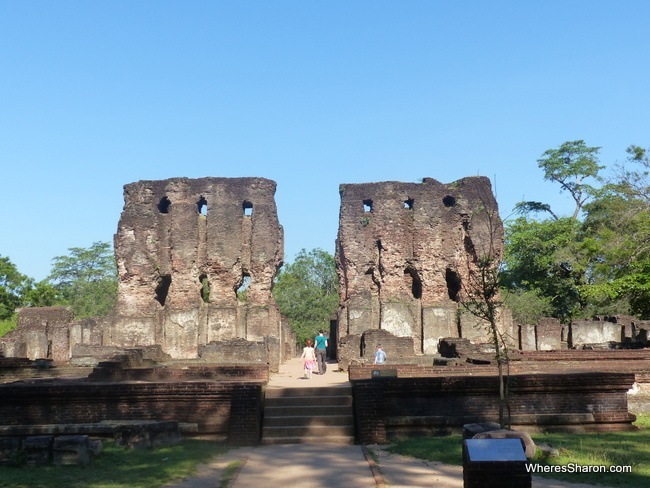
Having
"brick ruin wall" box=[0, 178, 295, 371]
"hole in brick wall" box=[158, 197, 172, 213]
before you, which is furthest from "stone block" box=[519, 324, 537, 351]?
"hole in brick wall" box=[158, 197, 172, 213]

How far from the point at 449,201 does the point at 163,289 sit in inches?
445

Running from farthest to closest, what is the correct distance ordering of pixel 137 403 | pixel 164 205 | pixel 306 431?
pixel 164 205 < pixel 306 431 < pixel 137 403

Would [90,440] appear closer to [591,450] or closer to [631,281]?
[591,450]

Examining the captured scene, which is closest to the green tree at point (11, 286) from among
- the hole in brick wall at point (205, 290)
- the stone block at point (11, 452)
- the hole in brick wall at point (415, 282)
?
the hole in brick wall at point (205, 290)

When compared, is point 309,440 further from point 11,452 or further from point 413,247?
point 413,247

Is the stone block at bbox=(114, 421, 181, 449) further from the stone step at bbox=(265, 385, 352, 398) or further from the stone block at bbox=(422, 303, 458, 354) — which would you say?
the stone block at bbox=(422, 303, 458, 354)

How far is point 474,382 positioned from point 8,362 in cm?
1150

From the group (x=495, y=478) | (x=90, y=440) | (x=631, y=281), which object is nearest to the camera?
(x=495, y=478)

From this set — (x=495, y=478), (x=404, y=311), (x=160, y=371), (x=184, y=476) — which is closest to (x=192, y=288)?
(x=404, y=311)

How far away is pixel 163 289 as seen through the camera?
26266 millimetres

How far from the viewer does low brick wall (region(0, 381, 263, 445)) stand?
388 inches

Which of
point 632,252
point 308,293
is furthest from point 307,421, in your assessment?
point 308,293

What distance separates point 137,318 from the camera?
949 inches

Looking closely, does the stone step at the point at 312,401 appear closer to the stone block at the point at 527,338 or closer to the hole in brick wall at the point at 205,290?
the hole in brick wall at the point at 205,290
